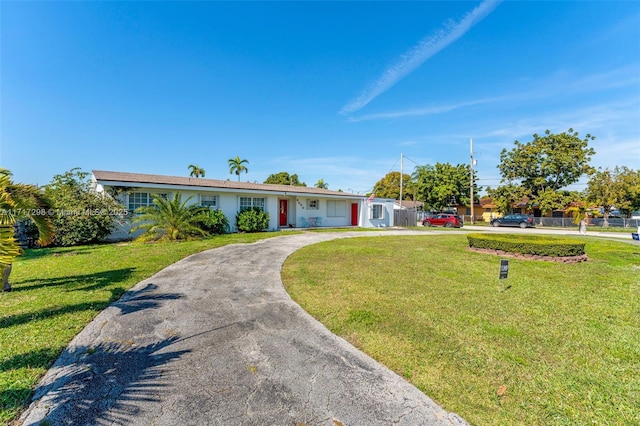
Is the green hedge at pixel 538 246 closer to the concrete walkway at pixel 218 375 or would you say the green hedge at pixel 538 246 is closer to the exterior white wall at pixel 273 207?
the concrete walkway at pixel 218 375

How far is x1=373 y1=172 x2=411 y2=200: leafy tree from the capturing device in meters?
59.2

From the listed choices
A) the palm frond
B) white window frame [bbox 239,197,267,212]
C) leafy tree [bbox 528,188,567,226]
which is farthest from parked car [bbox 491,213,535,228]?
the palm frond

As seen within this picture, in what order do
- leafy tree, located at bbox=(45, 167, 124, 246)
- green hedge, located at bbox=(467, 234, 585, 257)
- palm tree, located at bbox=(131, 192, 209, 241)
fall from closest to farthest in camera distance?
green hedge, located at bbox=(467, 234, 585, 257) → leafy tree, located at bbox=(45, 167, 124, 246) → palm tree, located at bbox=(131, 192, 209, 241)

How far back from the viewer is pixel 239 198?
56.0 ft

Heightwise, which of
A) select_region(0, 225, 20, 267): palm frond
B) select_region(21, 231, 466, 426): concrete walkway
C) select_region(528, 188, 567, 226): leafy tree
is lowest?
select_region(21, 231, 466, 426): concrete walkway

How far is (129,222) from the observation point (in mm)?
13047

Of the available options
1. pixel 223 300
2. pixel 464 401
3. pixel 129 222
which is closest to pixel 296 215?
pixel 129 222

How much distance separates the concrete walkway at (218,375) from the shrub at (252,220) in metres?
11.6

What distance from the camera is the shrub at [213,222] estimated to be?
1378 cm

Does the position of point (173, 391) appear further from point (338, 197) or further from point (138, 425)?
point (338, 197)

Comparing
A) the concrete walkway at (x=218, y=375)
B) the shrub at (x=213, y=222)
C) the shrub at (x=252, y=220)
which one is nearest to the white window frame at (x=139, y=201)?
the shrub at (x=213, y=222)

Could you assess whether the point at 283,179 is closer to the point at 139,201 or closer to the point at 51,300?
the point at 139,201

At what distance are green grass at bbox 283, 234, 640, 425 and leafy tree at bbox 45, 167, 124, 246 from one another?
367 inches

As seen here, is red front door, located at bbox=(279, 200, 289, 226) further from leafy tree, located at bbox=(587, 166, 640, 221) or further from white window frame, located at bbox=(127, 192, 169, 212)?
leafy tree, located at bbox=(587, 166, 640, 221)
